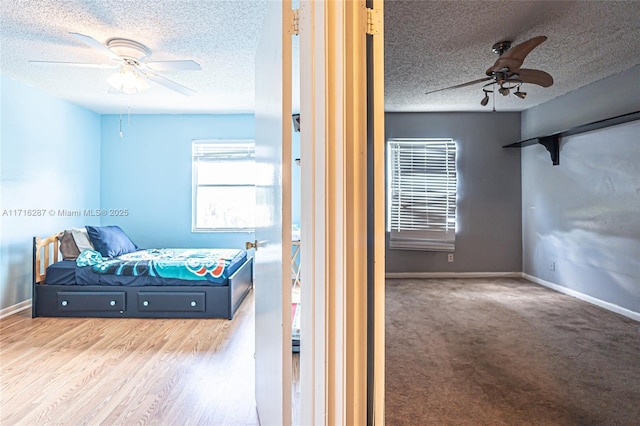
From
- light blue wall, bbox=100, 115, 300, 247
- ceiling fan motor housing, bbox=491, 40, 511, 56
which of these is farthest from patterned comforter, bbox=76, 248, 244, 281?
ceiling fan motor housing, bbox=491, 40, 511, 56

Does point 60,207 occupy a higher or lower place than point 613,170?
lower

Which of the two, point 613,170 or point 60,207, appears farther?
point 60,207

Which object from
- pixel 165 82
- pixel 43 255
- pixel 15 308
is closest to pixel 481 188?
pixel 165 82

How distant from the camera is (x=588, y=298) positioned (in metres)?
3.83

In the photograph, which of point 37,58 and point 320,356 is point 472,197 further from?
point 37,58

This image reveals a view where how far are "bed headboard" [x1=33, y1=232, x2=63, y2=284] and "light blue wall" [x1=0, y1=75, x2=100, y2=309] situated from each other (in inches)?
7.0

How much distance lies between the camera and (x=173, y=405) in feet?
6.20

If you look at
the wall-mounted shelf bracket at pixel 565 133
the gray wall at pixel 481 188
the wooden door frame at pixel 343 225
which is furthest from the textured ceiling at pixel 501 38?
the wooden door frame at pixel 343 225

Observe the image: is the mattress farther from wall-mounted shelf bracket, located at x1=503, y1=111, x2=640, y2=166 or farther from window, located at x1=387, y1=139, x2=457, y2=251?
wall-mounted shelf bracket, located at x1=503, y1=111, x2=640, y2=166

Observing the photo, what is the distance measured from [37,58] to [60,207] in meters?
1.79

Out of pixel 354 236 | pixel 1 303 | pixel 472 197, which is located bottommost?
pixel 1 303

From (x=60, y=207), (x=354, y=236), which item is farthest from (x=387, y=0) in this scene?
(x=60, y=207)

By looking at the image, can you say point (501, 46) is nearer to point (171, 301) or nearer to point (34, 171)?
point (171, 301)

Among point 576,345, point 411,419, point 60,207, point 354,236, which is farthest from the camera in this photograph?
point 60,207
